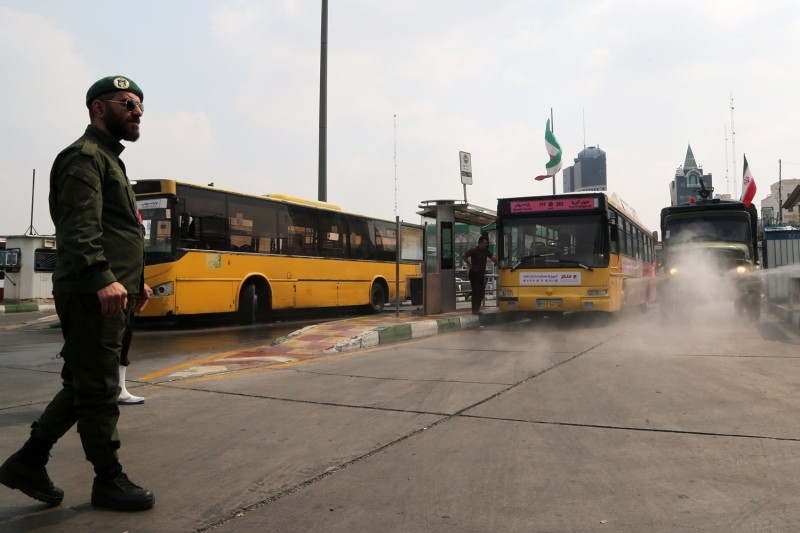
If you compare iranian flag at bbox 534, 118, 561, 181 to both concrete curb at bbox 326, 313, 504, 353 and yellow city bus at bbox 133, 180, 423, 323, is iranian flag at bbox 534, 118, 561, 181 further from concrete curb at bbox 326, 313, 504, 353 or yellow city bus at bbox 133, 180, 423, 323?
concrete curb at bbox 326, 313, 504, 353

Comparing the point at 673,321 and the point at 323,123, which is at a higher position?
the point at 323,123

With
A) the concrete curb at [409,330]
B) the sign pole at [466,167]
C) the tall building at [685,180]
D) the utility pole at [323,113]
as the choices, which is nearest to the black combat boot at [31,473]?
the concrete curb at [409,330]

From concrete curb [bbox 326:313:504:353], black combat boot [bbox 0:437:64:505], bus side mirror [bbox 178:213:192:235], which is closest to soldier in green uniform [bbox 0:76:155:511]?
black combat boot [bbox 0:437:64:505]

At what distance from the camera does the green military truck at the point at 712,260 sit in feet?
44.0

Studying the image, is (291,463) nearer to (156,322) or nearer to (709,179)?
Answer: (156,322)

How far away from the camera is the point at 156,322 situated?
14.4m

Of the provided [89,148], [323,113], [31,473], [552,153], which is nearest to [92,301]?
[89,148]

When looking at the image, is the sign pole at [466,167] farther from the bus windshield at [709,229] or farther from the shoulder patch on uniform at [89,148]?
the shoulder patch on uniform at [89,148]

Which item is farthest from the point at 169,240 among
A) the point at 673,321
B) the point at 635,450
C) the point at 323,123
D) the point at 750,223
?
the point at 750,223

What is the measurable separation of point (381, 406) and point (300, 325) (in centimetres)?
890

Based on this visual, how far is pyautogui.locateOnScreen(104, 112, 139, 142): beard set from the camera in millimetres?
2996

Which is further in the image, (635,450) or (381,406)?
(381,406)

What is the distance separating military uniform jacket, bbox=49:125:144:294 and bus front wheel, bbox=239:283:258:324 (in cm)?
1041

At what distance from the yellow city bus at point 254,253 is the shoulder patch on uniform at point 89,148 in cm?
832
